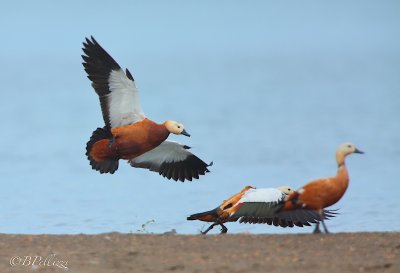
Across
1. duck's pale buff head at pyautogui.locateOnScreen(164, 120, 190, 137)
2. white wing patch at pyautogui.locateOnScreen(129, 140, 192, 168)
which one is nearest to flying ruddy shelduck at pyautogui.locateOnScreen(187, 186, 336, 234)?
duck's pale buff head at pyautogui.locateOnScreen(164, 120, 190, 137)

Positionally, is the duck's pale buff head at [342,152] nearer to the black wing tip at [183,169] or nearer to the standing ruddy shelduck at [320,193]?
the standing ruddy shelduck at [320,193]

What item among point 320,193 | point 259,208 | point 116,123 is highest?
point 116,123

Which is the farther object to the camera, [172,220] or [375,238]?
[172,220]

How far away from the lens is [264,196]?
42.3 ft

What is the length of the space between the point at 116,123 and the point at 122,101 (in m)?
0.26

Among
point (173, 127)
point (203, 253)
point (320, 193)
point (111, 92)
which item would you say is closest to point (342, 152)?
point (320, 193)

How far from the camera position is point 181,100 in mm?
40750

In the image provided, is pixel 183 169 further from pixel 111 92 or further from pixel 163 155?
pixel 111 92

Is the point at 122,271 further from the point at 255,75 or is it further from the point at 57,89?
the point at 255,75

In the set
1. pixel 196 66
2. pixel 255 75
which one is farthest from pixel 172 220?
pixel 196 66

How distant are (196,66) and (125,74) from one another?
5396 cm

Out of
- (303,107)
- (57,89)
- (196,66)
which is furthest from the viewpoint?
(196,66)

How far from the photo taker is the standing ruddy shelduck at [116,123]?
14.2 m

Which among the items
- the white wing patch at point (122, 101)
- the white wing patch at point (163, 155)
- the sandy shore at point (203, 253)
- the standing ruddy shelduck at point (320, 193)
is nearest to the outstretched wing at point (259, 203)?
the standing ruddy shelduck at point (320, 193)
